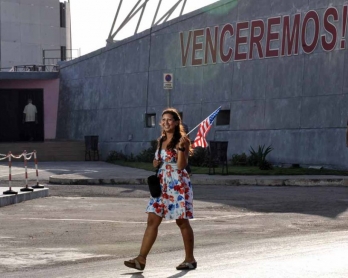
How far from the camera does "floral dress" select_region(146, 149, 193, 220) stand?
11078 millimetres

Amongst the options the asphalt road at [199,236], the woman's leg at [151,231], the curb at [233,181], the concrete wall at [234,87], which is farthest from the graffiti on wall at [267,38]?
the woman's leg at [151,231]

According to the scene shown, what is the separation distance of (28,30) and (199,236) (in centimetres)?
5113

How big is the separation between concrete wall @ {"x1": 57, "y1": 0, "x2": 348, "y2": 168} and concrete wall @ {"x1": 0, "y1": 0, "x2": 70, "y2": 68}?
18.8 metres

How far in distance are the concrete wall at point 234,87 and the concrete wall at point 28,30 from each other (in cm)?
1877

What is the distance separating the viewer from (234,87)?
114 feet

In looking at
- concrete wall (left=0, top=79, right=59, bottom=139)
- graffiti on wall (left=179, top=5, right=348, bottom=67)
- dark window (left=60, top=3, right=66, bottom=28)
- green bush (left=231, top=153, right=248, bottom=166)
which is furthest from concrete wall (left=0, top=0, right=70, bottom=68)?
green bush (left=231, top=153, right=248, bottom=166)

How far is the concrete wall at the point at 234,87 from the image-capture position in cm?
3083

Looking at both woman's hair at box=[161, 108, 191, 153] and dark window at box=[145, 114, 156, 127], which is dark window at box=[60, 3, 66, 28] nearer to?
dark window at box=[145, 114, 156, 127]

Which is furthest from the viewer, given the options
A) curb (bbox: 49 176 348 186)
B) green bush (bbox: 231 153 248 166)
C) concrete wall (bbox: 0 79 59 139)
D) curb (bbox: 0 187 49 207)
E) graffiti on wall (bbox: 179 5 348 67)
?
concrete wall (bbox: 0 79 59 139)

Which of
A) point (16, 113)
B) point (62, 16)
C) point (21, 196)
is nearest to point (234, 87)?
point (21, 196)

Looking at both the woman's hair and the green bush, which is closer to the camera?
the woman's hair

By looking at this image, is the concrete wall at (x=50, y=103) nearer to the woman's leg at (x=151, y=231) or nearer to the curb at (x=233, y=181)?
Result: the curb at (x=233, y=181)

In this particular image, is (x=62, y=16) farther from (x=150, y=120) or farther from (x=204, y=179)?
(x=204, y=179)

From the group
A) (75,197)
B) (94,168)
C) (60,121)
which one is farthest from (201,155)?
(60,121)
